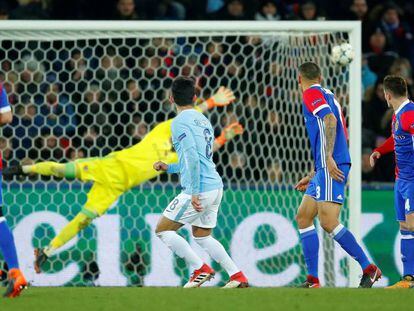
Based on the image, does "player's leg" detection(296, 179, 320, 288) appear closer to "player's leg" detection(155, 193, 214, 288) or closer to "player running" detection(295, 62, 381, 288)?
"player running" detection(295, 62, 381, 288)

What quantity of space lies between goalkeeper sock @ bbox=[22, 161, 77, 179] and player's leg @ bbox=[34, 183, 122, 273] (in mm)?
292

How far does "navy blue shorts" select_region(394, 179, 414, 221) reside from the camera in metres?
9.29

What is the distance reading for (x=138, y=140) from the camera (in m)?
11.9

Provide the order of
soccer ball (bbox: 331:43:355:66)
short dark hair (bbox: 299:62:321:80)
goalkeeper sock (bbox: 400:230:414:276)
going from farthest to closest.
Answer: soccer ball (bbox: 331:43:355:66) → goalkeeper sock (bbox: 400:230:414:276) → short dark hair (bbox: 299:62:321:80)

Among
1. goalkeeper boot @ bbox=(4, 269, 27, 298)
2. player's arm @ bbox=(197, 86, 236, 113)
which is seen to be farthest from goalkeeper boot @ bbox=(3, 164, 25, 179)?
goalkeeper boot @ bbox=(4, 269, 27, 298)

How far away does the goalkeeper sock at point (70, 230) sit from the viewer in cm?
1079

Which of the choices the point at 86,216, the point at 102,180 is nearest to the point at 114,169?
the point at 102,180

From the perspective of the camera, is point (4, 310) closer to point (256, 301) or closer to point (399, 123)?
point (256, 301)

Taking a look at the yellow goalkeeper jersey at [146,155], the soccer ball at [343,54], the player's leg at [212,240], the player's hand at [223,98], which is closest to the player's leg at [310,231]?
the player's leg at [212,240]

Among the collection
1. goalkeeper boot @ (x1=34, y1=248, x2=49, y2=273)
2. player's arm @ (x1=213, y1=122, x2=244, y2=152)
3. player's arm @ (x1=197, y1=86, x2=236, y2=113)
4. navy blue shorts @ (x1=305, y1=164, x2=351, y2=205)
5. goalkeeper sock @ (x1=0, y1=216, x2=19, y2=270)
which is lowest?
goalkeeper boot @ (x1=34, y1=248, x2=49, y2=273)

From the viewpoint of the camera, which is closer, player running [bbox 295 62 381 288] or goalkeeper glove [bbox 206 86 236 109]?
player running [bbox 295 62 381 288]

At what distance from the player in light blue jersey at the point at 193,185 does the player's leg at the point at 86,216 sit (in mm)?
1886

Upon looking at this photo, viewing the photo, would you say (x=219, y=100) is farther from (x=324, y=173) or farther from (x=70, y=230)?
(x=324, y=173)

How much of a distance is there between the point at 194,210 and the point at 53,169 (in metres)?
2.14
